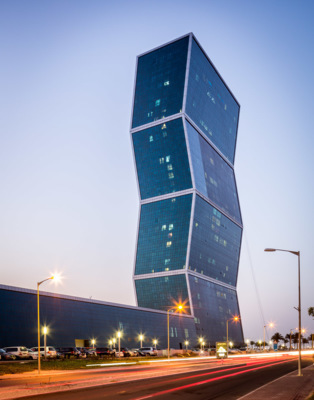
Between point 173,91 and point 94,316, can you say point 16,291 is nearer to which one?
point 94,316

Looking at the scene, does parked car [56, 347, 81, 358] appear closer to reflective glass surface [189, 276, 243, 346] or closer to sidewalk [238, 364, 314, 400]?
sidewalk [238, 364, 314, 400]

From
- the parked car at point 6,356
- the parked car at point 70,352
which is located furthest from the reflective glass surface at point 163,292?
the parked car at point 6,356

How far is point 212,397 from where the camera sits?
23.5m

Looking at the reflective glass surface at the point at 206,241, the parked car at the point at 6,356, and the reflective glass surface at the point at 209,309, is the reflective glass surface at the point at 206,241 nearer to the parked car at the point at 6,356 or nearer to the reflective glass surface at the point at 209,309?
the reflective glass surface at the point at 209,309

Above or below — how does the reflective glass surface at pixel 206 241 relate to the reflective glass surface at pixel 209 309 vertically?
above

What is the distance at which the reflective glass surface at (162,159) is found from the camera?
174 meters

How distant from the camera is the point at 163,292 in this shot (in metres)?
170

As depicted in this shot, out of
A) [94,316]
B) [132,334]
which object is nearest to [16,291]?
Answer: [94,316]

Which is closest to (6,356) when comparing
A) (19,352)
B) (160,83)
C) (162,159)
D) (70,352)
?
(19,352)

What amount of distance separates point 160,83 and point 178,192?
4741 cm

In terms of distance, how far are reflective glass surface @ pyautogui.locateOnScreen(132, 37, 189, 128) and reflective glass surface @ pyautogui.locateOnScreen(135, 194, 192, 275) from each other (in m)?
35.7

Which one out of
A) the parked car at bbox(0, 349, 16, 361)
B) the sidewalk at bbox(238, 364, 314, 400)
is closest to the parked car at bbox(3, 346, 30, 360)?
the parked car at bbox(0, 349, 16, 361)

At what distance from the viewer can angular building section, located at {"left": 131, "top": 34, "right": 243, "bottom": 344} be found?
554 ft

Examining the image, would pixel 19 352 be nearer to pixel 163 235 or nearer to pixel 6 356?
pixel 6 356
